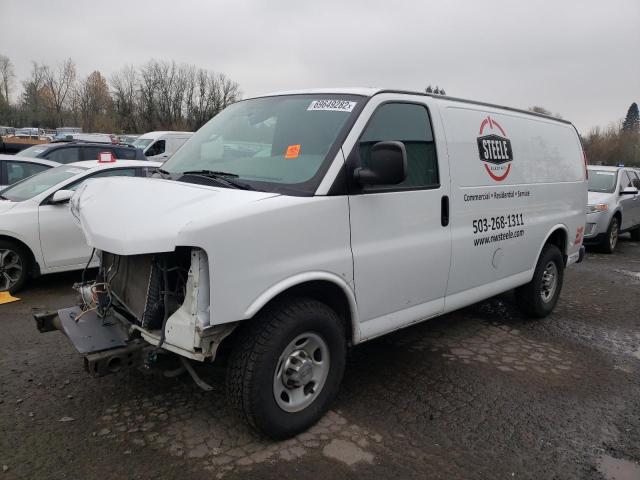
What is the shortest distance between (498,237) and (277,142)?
7.43ft

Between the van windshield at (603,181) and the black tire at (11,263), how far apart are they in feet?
36.7

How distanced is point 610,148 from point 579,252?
2226 inches

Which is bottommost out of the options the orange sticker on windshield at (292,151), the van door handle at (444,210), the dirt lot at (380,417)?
the dirt lot at (380,417)

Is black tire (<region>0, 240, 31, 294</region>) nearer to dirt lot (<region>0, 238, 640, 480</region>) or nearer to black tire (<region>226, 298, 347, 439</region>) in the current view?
dirt lot (<region>0, 238, 640, 480</region>)

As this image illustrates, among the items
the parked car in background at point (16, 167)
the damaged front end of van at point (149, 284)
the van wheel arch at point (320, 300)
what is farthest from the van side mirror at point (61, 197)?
the van wheel arch at point (320, 300)

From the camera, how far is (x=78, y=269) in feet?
21.4

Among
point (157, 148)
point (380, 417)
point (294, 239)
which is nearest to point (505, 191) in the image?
point (380, 417)

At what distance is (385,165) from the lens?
315 centimetres

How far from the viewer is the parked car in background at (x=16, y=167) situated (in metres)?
8.44

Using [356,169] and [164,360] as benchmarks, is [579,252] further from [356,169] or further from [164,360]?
[164,360]

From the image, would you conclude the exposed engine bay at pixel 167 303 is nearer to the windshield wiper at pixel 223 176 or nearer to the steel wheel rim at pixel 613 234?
the windshield wiper at pixel 223 176

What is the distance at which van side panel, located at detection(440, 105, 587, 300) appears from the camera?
165 inches

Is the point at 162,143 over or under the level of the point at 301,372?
over

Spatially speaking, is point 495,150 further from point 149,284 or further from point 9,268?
point 9,268
